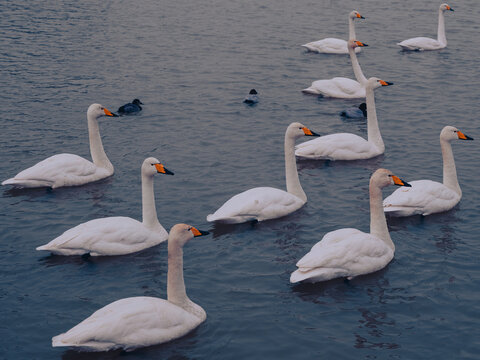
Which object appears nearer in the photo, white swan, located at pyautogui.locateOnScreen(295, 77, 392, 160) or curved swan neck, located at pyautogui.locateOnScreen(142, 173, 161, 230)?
curved swan neck, located at pyautogui.locateOnScreen(142, 173, 161, 230)

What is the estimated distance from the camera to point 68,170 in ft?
63.3

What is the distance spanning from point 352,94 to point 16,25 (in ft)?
66.9

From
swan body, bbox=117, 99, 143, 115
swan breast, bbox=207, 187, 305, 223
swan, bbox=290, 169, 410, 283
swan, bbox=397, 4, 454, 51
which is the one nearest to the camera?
swan, bbox=290, 169, 410, 283

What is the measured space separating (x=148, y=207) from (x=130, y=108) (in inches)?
402

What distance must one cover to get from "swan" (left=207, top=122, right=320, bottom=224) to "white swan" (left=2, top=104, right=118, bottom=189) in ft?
14.9

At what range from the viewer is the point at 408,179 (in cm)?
1998

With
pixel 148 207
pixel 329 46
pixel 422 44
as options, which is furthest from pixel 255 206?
pixel 422 44

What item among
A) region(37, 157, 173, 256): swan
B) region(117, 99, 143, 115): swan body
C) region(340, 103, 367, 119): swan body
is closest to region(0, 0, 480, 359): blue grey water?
region(37, 157, 173, 256): swan

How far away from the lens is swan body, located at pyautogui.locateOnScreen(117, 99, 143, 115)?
25562 mm

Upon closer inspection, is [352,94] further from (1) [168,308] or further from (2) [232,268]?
(1) [168,308]

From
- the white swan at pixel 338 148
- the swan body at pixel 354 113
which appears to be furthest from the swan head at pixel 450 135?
the swan body at pixel 354 113

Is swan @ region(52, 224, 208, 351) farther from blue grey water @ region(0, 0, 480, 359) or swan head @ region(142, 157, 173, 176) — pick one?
swan head @ region(142, 157, 173, 176)

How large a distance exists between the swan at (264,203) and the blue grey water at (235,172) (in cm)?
30

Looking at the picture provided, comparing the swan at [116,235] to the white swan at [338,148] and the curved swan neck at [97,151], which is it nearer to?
the curved swan neck at [97,151]
